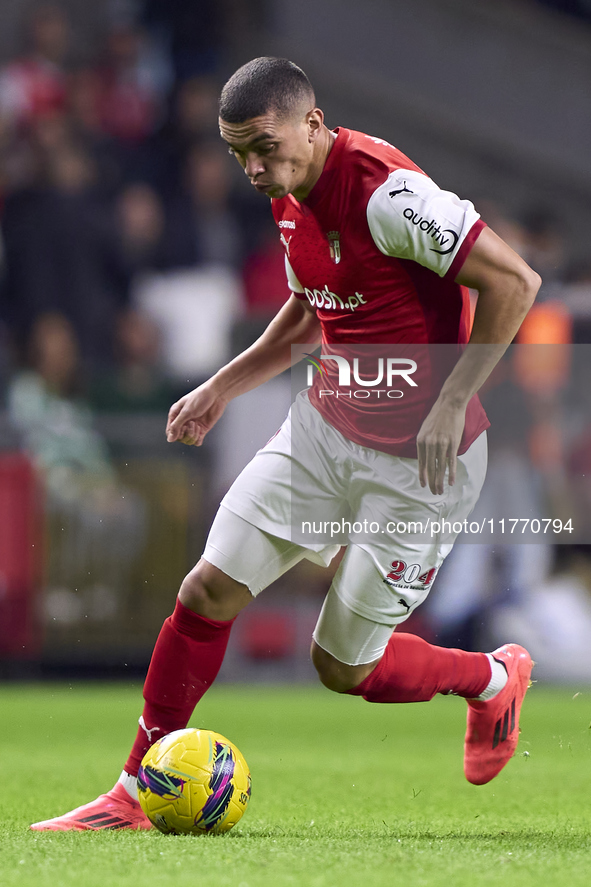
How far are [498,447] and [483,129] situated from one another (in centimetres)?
579

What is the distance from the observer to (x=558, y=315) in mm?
6422

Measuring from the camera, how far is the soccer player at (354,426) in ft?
10.6

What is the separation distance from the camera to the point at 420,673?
3.73 m

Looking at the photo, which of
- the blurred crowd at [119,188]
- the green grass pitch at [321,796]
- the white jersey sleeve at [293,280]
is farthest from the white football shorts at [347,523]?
the blurred crowd at [119,188]

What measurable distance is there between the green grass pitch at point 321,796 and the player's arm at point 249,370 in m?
1.19

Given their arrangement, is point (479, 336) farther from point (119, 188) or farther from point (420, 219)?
point (119, 188)

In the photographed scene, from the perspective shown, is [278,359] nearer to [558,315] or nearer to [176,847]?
[176,847]

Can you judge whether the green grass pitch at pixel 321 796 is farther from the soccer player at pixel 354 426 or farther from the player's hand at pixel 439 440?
the player's hand at pixel 439 440

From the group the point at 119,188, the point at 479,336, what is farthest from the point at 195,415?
the point at 119,188

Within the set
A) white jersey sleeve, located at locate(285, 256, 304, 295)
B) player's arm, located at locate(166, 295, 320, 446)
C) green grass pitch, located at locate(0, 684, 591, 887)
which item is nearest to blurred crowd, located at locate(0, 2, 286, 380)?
green grass pitch, located at locate(0, 684, 591, 887)

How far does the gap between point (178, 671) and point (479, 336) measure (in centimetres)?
125

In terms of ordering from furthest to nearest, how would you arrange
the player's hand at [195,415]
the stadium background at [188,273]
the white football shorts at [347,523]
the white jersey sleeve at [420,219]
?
the stadium background at [188,273]
the player's hand at [195,415]
the white football shorts at [347,523]
the white jersey sleeve at [420,219]

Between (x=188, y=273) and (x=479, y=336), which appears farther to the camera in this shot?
(x=188, y=273)

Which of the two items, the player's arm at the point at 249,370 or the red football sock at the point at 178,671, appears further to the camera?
the player's arm at the point at 249,370
